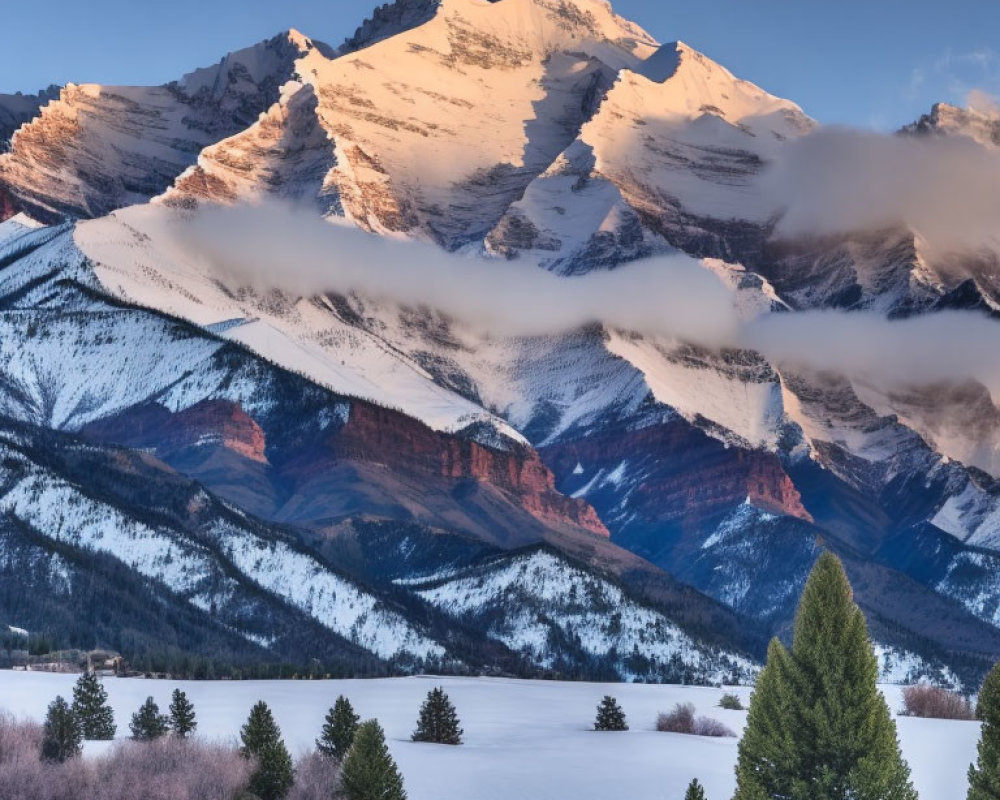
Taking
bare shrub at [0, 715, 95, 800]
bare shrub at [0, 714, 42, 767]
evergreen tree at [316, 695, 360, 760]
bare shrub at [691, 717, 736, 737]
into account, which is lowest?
bare shrub at [0, 715, 95, 800]

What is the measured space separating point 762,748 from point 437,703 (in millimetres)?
56114

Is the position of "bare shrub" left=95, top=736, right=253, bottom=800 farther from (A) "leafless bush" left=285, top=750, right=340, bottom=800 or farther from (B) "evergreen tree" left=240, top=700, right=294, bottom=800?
(A) "leafless bush" left=285, top=750, right=340, bottom=800

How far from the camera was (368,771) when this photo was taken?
109688 mm

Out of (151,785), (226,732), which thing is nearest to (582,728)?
(226,732)

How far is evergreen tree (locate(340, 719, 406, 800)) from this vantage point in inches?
4318

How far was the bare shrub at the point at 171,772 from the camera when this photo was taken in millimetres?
113688

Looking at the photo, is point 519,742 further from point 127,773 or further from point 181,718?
point 127,773

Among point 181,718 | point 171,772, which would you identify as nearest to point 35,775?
point 171,772

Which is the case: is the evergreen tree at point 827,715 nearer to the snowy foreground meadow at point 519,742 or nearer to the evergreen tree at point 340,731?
the snowy foreground meadow at point 519,742

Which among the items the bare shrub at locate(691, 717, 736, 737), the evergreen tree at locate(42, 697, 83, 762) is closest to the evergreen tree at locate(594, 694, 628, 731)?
the bare shrub at locate(691, 717, 736, 737)

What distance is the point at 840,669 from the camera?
95.4 metres

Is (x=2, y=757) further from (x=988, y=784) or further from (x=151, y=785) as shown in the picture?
(x=988, y=784)

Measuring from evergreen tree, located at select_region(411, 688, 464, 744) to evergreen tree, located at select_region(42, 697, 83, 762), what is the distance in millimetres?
32189

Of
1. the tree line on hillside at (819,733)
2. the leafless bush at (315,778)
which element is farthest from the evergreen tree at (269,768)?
the tree line on hillside at (819,733)
